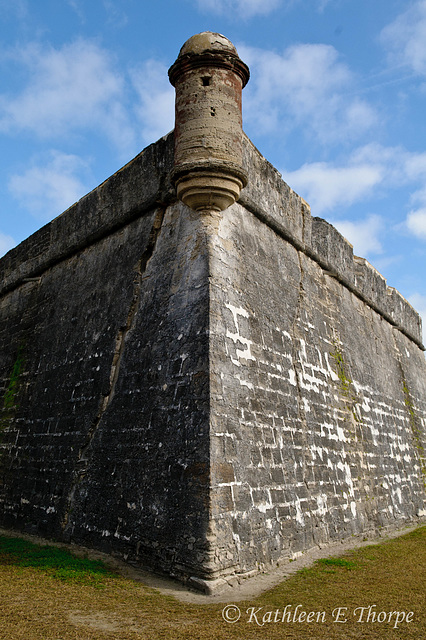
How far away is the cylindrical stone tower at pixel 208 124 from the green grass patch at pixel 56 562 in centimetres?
403

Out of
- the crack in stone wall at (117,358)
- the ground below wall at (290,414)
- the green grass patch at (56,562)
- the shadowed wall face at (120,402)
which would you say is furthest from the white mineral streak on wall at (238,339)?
the green grass patch at (56,562)

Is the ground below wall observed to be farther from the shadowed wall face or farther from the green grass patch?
the green grass patch

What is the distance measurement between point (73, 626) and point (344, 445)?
5234 mm

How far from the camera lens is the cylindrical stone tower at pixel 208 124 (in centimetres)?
608

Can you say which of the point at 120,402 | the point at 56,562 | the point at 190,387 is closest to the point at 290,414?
the point at 190,387

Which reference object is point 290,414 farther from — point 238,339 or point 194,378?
point 194,378

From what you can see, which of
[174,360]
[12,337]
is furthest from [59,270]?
[174,360]

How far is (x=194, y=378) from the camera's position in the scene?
537 centimetres

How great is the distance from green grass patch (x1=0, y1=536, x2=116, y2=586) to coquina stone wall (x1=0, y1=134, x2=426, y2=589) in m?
0.34

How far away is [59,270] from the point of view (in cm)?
909

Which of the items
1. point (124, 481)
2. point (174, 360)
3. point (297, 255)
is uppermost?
point (297, 255)

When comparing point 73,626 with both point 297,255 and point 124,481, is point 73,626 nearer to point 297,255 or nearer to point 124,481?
point 124,481

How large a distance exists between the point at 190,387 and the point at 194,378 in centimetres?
10

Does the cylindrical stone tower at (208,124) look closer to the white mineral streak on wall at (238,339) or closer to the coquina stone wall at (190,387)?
the coquina stone wall at (190,387)
